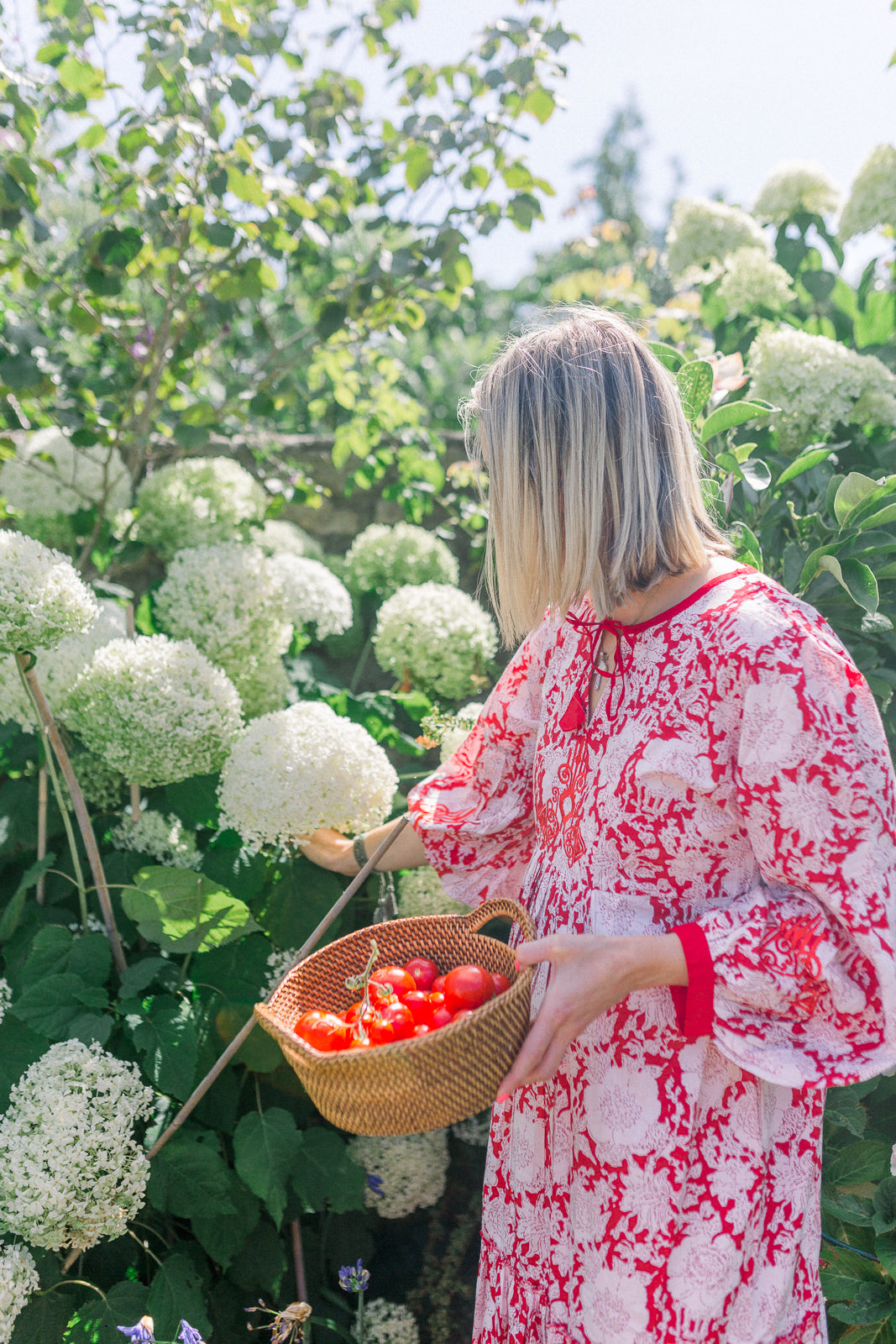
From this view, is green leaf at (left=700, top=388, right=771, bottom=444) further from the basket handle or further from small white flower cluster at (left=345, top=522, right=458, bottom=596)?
small white flower cluster at (left=345, top=522, right=458, bottom=596)

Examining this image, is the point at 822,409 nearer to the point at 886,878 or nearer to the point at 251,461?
the point at 886,878

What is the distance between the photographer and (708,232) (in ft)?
9.08

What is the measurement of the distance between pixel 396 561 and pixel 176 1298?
79.6 inches

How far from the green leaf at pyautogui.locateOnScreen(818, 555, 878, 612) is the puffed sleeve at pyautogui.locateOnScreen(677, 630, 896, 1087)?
46 cm

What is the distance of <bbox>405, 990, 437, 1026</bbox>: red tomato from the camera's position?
1.19 metres

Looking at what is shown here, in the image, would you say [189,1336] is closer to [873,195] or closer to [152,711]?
[152,711]

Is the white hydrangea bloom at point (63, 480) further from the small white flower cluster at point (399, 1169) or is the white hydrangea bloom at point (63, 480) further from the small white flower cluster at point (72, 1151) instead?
the small white flower cluster at point (399, 1169)

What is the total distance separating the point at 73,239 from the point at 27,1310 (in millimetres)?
2464

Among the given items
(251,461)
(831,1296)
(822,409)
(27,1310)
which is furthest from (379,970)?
(251,461)

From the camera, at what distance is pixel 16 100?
2.03m

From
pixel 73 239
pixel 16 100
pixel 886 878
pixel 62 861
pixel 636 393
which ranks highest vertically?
pixel 16 100

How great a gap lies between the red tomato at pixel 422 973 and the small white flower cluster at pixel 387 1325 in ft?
3.53

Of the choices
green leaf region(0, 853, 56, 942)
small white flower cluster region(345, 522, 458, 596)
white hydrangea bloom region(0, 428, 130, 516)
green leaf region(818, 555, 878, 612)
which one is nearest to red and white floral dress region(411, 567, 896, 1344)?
green leaf region(818, 555, 878, 612)

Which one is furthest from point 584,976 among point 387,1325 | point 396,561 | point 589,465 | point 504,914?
point 396,561
